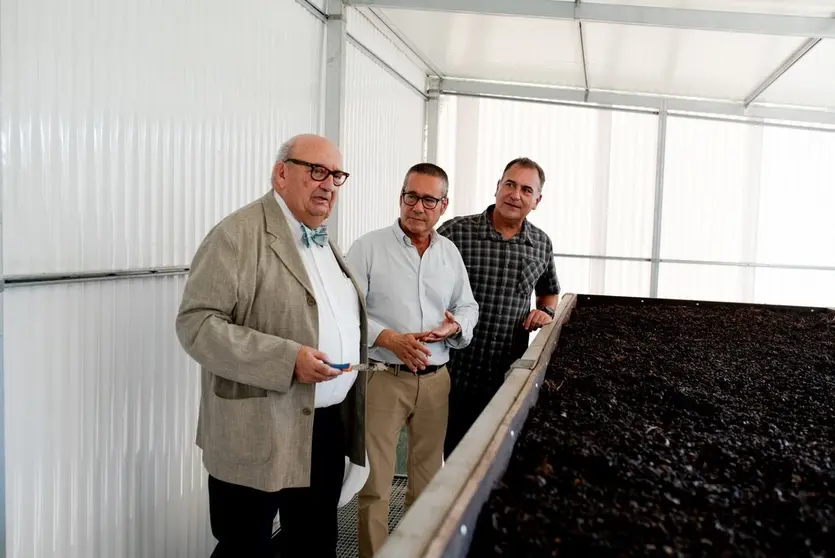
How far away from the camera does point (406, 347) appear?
256 cm

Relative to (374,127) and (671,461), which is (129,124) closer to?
(671,461)

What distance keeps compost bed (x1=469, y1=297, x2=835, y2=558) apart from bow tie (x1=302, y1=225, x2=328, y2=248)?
2.71 ft

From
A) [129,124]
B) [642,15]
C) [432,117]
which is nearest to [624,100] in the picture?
[432,117]

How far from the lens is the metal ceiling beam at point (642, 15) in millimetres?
4395

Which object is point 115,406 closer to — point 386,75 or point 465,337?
point 465,337

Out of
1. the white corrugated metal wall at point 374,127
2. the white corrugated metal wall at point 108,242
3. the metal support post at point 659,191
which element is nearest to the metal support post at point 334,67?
the white corrugated metal wall at point 374,127

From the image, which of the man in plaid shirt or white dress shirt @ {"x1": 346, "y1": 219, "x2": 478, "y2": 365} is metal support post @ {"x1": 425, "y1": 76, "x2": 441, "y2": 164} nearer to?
the man in plaid shirt

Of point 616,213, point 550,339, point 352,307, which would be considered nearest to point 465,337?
point 550,339

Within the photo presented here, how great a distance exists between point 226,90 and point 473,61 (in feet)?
13.9

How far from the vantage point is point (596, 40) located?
5758mm

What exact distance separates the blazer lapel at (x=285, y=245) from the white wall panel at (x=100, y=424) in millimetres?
717

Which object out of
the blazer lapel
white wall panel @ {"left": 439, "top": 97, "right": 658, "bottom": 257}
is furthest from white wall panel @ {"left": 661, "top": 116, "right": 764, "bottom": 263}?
the blazer lapel


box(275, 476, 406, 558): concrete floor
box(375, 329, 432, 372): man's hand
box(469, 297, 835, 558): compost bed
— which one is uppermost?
box(375, 329, 432, 372): man's hand

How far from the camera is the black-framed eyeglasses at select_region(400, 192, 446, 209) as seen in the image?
2783 mm
